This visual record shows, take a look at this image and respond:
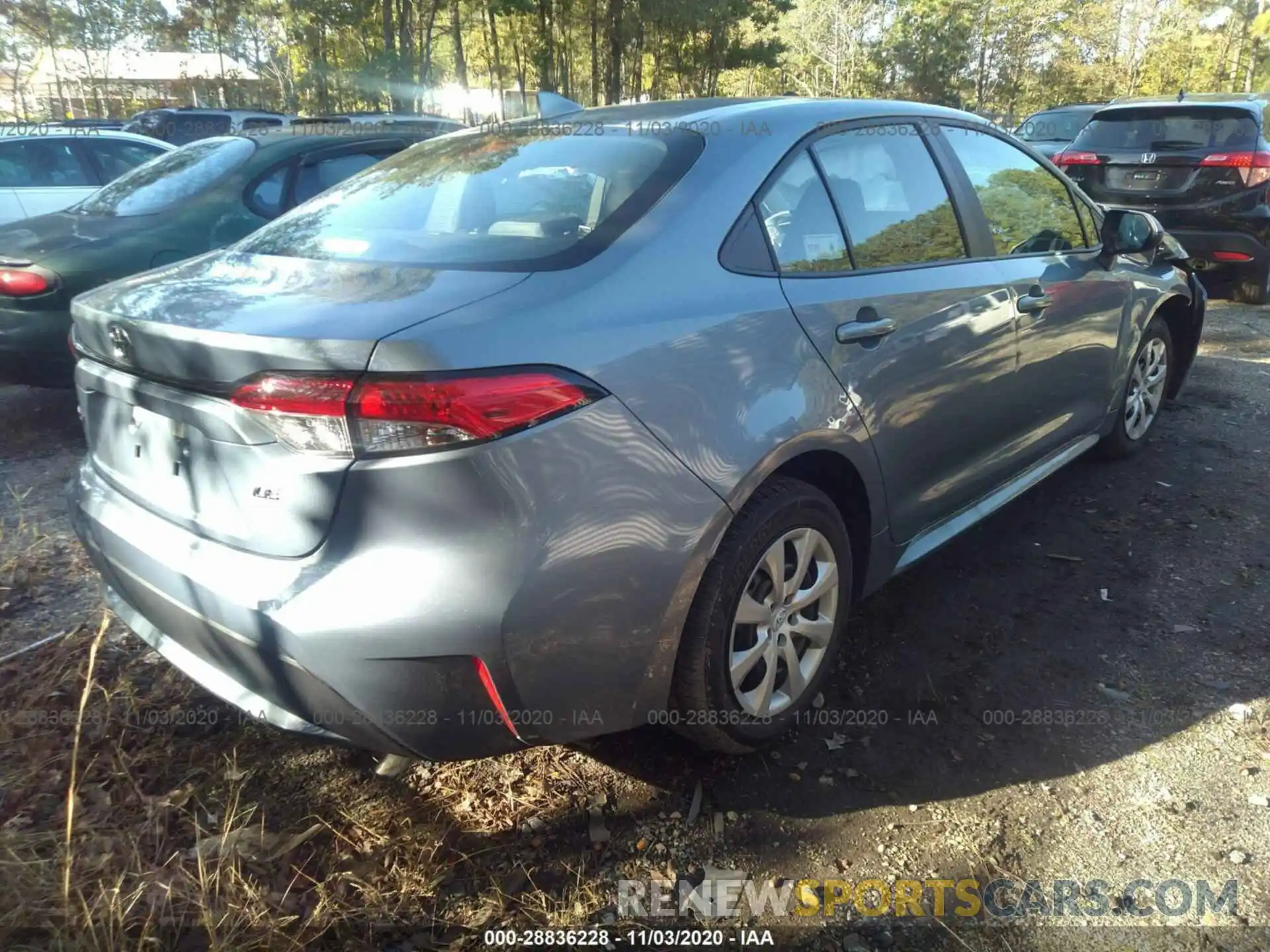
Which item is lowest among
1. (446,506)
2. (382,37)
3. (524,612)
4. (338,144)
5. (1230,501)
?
(1230,501)

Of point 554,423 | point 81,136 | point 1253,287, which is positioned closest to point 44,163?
point 81,136

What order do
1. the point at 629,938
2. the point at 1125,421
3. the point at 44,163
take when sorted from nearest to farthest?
1. the point at 629,938
2. the point at 1125,421
3. the point at 44,163

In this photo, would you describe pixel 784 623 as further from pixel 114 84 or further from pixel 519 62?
pixel 114 84

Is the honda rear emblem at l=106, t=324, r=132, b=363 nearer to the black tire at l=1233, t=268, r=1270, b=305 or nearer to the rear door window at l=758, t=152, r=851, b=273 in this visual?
the rear door window at l=758, t=152, r=851, b=273

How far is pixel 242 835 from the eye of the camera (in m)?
2.08

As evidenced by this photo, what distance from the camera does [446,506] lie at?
5.41 feet

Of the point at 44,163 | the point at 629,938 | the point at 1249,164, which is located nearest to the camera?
the point at 629,938

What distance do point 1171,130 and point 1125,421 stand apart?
475 cm

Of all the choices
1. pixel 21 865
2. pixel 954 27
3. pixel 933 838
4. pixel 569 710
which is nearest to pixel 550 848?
pixel 569 710

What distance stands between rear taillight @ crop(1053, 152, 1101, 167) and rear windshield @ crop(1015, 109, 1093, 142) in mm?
4135

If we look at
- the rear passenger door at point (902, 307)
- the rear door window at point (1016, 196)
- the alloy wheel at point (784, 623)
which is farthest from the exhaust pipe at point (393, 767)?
the rear door window at point (1016, 196)

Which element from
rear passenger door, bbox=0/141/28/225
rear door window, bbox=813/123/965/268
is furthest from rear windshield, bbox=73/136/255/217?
rear door window, bbox=813/123/965/268

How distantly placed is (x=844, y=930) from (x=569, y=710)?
0.75 metres

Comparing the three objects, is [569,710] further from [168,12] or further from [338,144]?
[168,12]
